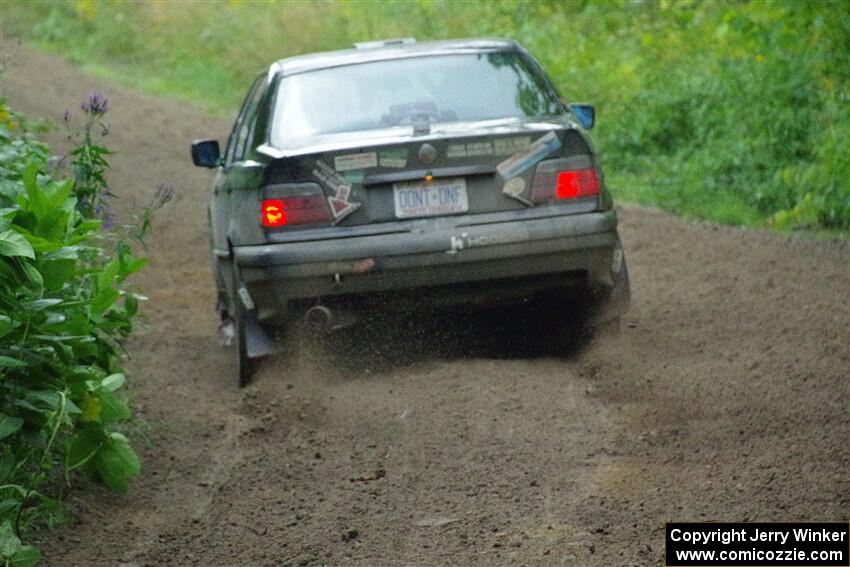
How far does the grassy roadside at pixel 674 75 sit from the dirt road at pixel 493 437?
2.29m

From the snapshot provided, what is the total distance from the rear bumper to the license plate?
9 centimetres

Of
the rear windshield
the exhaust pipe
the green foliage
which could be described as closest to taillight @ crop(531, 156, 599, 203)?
the rear windshield

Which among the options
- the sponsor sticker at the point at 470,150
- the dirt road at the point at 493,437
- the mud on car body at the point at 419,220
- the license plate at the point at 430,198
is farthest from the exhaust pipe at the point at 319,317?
the sponsor sticker at the point at 470,150

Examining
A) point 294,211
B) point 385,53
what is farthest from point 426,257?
point 385,53

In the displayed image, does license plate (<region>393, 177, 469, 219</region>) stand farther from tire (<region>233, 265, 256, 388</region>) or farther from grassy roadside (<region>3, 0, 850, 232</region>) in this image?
grassy roadside (<region>3, 0, 850, 232</region>)

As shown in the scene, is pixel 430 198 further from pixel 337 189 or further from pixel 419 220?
pixel 337 189

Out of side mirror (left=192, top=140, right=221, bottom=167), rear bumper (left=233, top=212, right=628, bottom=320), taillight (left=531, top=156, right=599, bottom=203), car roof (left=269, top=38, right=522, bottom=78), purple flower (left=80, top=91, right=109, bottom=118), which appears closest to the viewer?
purple flower (left=80, top=91, right=109, bottom=118)

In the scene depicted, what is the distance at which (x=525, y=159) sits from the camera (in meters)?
7.21

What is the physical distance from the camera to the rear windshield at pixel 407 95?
769cm

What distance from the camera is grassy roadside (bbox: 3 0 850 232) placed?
38.7 feet

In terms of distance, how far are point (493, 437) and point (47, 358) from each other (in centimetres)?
186

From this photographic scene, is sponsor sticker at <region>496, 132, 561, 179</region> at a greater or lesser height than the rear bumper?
greater

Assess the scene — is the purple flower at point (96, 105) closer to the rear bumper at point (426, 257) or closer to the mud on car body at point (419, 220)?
the mud on car body at point (419, 220)

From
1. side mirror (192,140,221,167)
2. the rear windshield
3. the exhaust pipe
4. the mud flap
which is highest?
the rear windshield
